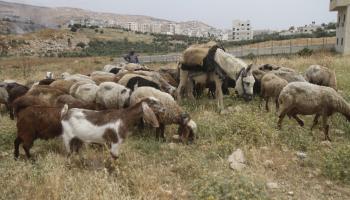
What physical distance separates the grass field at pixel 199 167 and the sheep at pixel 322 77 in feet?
12.4

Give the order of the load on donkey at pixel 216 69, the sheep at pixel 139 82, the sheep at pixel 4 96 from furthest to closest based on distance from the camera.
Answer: the sheep at pixel 4 96, the load on donkey at pixel 216 69, the sheep at pixel 139 82

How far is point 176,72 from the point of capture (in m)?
14.8

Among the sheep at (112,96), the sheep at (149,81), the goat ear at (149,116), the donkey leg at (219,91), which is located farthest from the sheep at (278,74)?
the goat ear at (149,116)

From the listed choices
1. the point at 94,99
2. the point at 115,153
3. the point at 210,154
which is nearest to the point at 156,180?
the point at 115,153

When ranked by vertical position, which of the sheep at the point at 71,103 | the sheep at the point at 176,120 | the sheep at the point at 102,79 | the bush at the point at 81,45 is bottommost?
the sheep at the point at 176,120

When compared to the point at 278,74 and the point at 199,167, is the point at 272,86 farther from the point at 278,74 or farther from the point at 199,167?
the point at 199,167

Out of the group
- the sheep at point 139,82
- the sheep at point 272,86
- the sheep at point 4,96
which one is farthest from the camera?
the sheep at point 4,96

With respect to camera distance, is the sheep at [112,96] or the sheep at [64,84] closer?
the sheep at [112,96]

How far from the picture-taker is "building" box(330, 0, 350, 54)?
36.6 metres

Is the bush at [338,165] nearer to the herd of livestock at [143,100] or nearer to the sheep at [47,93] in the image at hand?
the herd of livestock at [143,100]

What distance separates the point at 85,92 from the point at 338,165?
21.7 feet

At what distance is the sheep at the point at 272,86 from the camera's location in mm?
11055

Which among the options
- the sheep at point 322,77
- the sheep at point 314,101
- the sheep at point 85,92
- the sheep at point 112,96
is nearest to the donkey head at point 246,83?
the sheep at point 314,101

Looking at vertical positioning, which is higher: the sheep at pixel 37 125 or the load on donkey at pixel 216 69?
the load on donkey at pixel 216 69
